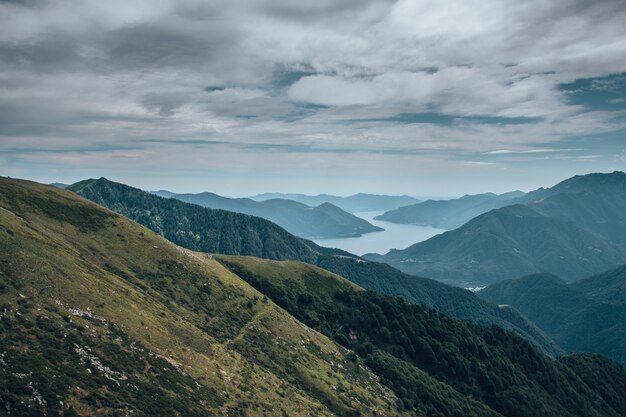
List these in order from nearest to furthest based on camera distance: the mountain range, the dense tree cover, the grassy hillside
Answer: the grassy hillside < the mountain range < the dense tree cover

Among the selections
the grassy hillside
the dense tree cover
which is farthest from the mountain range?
the dense tree cover

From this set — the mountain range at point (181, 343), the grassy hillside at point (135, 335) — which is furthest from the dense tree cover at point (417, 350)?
the grassy hillside at point (135, 335)

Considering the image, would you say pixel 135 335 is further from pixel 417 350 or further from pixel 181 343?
pixel 417 350

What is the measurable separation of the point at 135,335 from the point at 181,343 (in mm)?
12428

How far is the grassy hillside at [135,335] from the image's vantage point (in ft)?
179

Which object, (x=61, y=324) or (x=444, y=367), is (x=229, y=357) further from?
(x=444, y=367)

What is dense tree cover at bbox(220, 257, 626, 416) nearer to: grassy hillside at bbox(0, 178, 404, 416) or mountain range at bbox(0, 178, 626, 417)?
mountain range at bbox(0, 178, 626, 417)

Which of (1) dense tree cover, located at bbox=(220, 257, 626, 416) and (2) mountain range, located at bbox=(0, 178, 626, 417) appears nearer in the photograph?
(2) mountain range, located at bbox=(0, 178, 626, 417)

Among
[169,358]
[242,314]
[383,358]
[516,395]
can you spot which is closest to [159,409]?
[169,358]

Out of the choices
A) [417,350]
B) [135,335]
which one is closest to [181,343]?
[135,335]

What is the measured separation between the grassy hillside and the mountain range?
12.7 inches

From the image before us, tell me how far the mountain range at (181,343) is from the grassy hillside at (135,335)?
0.32 m

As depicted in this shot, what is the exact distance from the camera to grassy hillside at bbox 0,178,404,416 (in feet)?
179

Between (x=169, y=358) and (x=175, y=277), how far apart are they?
168 feet
